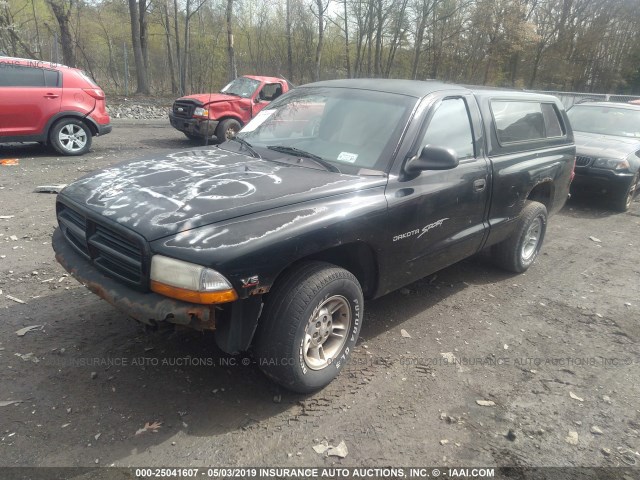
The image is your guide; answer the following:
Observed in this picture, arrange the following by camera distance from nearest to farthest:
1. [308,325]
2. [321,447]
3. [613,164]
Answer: [321,447], [308,325], [613,164]

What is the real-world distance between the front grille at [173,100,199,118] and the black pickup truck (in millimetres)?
8087

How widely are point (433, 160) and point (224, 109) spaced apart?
30.6 feet

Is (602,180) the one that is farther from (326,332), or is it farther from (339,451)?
(339,451)

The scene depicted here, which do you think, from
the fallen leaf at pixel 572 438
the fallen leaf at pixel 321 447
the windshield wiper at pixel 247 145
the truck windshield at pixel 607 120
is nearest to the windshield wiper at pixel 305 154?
the windshield wiper at pixel 247 145

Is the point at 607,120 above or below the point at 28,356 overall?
above

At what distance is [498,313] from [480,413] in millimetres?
1513

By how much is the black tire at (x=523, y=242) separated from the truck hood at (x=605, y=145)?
3.79 meters

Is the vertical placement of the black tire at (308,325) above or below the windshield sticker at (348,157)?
below

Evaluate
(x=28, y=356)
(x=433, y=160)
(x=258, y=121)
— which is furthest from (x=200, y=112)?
(x=433, y=160)

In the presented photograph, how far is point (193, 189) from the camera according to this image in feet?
9.49

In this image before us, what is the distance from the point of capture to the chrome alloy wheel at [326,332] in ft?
9.44

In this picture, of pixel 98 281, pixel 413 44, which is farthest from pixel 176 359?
pixel 413 44

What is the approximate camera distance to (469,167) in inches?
151

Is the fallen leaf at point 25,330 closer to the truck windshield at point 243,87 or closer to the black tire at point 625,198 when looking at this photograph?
the black tire at point 625,198
